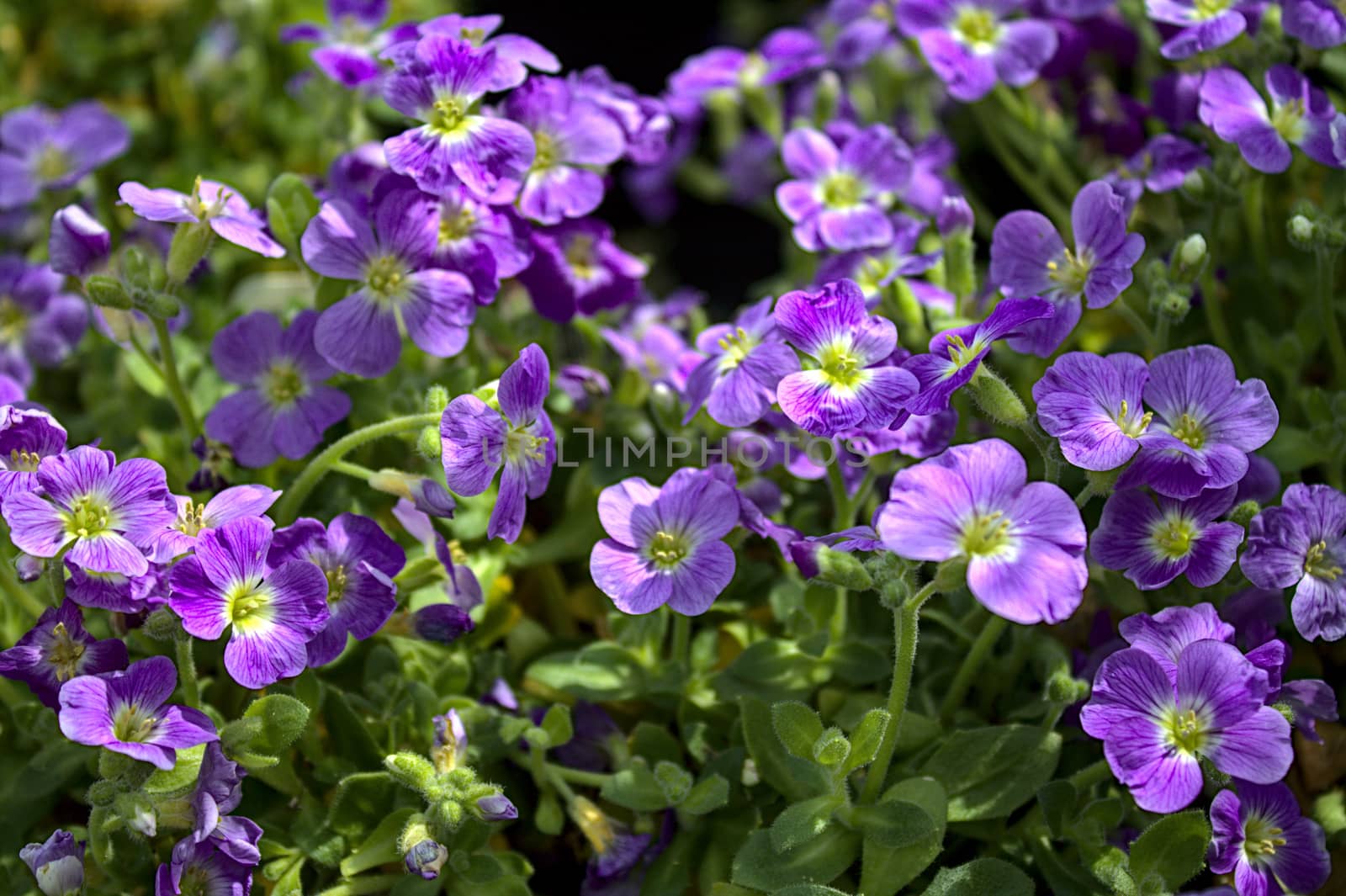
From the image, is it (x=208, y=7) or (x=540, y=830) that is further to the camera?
(x=208, y=7)

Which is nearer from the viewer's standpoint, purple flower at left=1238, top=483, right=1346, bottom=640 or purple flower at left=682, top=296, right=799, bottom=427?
purple flower at left=1238, top=483, right=1346, bottom=640

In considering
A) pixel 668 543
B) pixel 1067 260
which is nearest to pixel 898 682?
pixel 668 543

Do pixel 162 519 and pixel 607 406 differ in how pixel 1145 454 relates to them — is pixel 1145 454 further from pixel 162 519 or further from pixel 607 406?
pixel 162 519

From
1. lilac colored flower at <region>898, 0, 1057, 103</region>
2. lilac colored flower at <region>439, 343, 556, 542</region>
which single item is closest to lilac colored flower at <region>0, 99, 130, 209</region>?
lilac colored flower at <region>439, 343, 556, 542</region>

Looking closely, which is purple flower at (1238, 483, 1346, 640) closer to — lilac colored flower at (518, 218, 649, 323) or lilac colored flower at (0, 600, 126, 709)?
lilac colored flower at (518, 218, 649, 323)

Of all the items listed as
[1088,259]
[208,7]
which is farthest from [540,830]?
[208,7]

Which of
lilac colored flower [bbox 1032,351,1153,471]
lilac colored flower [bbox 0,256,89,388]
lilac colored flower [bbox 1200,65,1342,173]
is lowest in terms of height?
lilac colored flower [bbox 0,256,89,388]
